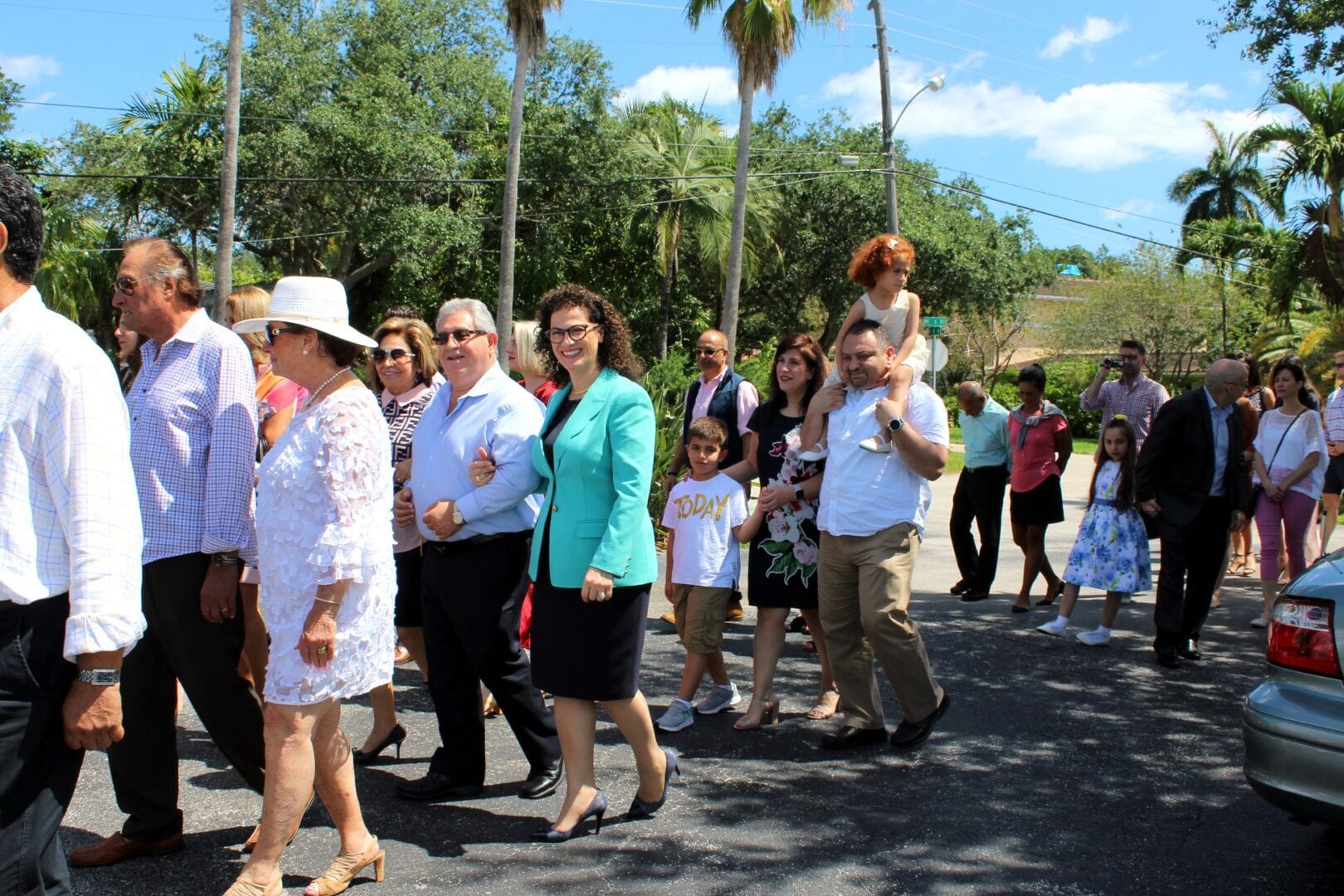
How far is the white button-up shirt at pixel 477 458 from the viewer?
443 cm

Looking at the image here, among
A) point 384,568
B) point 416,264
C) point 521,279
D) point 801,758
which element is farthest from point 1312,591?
point 521,279

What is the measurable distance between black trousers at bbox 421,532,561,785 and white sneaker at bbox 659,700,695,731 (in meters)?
0.90

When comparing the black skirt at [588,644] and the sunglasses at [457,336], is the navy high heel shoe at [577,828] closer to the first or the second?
the black skirt at [588,644]

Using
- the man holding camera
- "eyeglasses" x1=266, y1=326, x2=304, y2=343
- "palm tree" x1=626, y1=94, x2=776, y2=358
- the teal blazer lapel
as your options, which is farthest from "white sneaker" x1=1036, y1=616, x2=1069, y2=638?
"palm tree" x1=626, y1=94, x2=776, y2=358

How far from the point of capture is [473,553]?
4.51 m

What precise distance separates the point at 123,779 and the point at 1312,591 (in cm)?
410

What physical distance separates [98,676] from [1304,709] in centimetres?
354

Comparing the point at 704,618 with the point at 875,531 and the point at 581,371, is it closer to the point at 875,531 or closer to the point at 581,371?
the point at 875,531

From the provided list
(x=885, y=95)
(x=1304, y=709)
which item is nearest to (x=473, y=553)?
(x=1304, y=709)

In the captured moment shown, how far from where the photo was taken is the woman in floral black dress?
18.4ft

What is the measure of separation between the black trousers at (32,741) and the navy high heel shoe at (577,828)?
6.34 feet

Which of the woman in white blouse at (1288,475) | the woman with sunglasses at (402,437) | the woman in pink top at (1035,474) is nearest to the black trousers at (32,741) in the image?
the woman with sunglasses at (402,437)

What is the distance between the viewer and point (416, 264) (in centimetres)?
2845

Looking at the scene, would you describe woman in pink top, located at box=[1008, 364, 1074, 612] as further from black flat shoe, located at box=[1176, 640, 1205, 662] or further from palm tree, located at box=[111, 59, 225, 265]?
palm tree, located at box=[111, 59, 225, 265]
